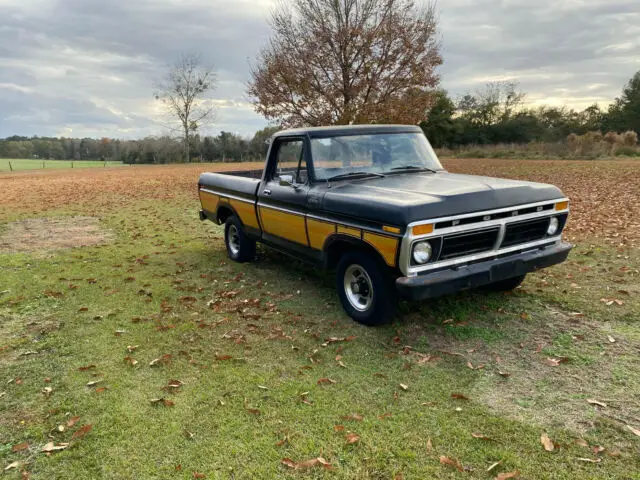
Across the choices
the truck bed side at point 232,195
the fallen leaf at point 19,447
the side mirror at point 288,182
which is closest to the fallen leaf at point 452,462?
the fallen leaf at point 19,447

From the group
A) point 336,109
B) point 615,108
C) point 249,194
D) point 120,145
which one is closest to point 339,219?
point 249,194

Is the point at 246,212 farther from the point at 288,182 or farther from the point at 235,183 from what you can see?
the point at 288,182

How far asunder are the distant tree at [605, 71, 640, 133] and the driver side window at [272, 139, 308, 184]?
46488mm

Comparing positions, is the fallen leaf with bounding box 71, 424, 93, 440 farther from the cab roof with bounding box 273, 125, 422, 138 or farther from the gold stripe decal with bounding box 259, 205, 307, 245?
the cab roof with bounding box 273, 125, 422, 138

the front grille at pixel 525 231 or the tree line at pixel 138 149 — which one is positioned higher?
the tree line at pixel 138 149

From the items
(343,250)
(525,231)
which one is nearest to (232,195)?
(343,250)

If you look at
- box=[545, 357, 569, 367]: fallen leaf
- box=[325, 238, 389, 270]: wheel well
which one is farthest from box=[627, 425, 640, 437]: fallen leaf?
box=[325, 238, 389, 270]: wheel well

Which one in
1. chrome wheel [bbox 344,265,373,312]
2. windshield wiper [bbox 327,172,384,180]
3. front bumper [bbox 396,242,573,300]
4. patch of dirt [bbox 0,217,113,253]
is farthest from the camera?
patch of dirt [bbox 0,217,113,253]

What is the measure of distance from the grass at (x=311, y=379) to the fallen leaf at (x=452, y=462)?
0.04m

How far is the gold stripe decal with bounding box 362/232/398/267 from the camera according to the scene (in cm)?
396

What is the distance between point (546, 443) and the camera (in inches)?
115

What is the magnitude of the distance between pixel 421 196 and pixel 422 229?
44 centimetres

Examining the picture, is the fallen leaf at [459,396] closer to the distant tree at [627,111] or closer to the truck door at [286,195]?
the truck door at [286,195]

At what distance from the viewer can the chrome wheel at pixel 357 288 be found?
4699 millimetres
